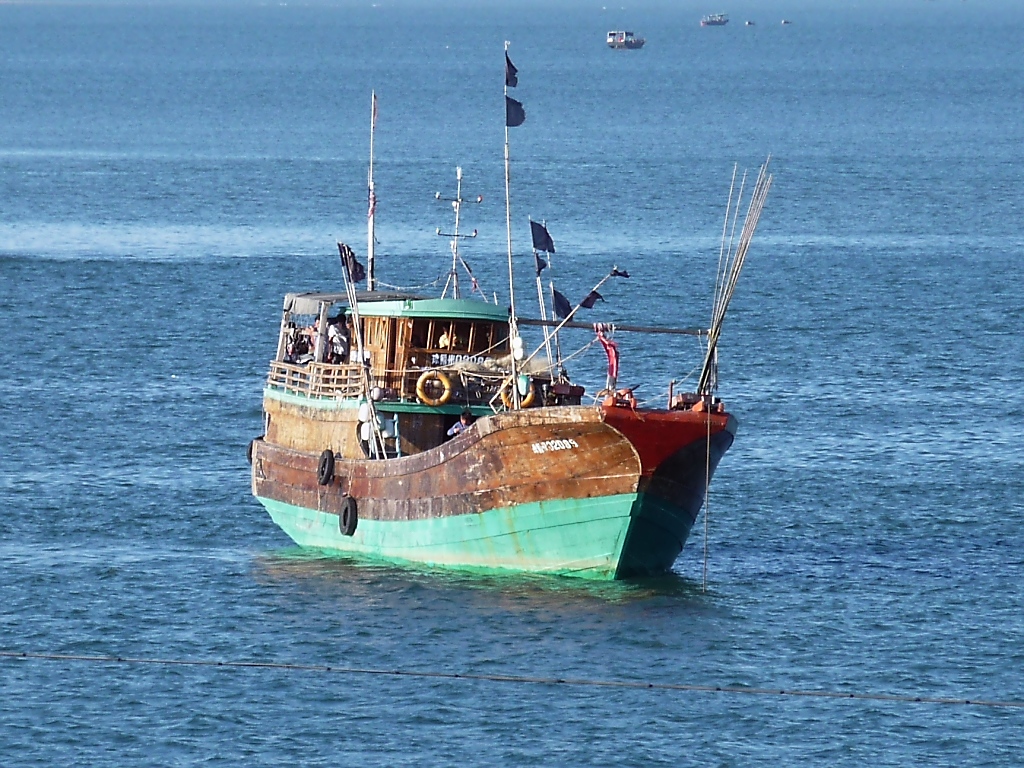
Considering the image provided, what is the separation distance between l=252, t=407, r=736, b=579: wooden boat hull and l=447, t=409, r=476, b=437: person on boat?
1062 millimetres

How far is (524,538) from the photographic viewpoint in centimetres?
4719

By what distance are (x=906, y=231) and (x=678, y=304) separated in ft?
96.9

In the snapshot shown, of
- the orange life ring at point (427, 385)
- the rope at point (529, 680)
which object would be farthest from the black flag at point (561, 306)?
the rope at point (529, 680)

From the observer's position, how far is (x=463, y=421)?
48.4 meters

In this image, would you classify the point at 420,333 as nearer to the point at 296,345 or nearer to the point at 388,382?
the point at 388,382

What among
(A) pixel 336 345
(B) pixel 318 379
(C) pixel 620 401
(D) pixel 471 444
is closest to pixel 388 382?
(B) pixel 318 379

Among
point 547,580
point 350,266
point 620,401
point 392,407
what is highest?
point 350,266

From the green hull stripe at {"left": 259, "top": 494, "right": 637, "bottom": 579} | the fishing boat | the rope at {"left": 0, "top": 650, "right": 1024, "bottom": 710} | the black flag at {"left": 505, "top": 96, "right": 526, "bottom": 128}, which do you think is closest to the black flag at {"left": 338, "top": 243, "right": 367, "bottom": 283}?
the fishing boat

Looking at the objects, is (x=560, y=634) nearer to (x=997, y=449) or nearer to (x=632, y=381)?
(x=997, y=449)

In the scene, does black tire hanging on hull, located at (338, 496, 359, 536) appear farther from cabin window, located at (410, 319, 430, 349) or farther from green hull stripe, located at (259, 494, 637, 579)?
Answer: cabin window, located at (410, 319, 430, 349)

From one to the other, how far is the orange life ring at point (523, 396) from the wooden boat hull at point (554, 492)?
205 centimetres

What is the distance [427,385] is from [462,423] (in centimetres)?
151

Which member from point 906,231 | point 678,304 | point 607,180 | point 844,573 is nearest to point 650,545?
point 844,573

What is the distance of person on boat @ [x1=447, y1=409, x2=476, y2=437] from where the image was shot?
48.3 metres
